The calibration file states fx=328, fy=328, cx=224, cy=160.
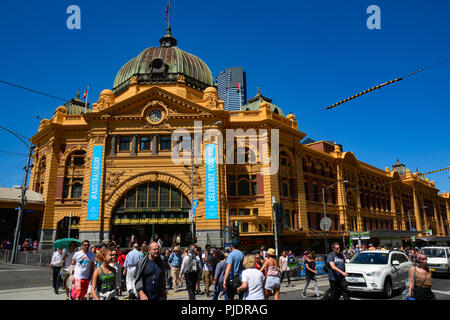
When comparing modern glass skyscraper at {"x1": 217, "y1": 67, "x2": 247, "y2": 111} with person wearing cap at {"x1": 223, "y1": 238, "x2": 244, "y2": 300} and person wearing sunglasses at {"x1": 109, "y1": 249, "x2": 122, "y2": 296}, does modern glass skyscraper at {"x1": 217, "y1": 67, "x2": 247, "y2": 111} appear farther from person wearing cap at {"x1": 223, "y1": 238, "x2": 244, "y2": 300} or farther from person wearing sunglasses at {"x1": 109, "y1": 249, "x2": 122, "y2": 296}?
person wearing cap at {"x1": 223, "y1": 238, "x2": 244, "y2": 300}

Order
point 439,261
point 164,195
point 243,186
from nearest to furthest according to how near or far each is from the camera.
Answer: point 439,261, point 164,195, point 243,186

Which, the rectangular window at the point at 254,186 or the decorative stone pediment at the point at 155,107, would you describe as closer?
the decorative stone pediment at the point at 155,107

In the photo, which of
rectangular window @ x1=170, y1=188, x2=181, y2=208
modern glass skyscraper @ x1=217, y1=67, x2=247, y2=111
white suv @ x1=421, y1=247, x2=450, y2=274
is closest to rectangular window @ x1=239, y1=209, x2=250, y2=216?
rectangular window @ x1=170, y1=188, x2=181, y2=208

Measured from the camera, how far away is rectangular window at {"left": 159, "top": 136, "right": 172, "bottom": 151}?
38281 mm

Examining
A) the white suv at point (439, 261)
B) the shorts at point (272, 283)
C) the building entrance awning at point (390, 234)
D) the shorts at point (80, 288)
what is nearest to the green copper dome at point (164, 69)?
the building entrance awning at point (390, 234)

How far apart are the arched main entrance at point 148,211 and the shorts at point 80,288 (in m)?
26.6

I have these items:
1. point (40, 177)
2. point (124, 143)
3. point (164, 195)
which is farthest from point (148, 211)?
point (40, 177)

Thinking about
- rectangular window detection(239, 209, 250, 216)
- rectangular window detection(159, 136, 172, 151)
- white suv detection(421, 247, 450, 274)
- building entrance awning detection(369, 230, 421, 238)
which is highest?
rectangular window detection(159, 136, 172, 151)

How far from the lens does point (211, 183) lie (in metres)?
36.3

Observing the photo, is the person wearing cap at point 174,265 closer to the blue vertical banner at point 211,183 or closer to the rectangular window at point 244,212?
the blue vertical banner at point 211,183

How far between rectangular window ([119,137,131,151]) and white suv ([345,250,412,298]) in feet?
98.1

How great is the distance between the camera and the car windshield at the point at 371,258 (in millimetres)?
14359

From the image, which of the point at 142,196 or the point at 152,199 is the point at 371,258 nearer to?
the point at 152,199

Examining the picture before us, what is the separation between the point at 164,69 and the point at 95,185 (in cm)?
1797
